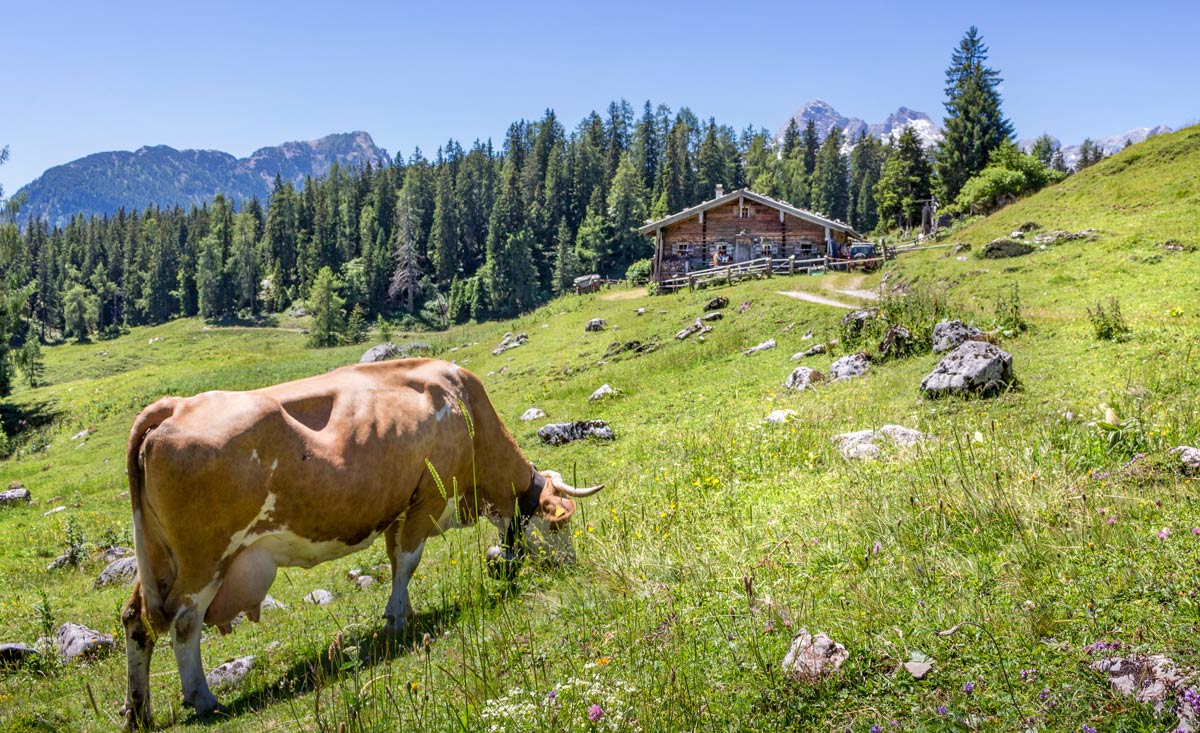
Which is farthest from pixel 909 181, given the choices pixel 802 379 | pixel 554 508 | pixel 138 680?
→ pixel 138 680

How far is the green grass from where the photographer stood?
364 cm

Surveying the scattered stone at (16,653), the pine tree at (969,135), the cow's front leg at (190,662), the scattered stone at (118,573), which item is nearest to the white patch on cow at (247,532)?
the cow's front leg at (190,662)

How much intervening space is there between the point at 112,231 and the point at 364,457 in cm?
16640

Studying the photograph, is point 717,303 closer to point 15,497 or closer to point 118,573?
point 118,573

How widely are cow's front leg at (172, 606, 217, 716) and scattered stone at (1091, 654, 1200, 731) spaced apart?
245 inches

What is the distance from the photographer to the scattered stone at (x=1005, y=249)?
28484 mm

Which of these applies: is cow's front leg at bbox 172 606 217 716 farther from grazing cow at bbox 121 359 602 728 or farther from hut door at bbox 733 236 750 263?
hut door at bbox 733 236 750 263

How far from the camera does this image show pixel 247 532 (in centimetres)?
600

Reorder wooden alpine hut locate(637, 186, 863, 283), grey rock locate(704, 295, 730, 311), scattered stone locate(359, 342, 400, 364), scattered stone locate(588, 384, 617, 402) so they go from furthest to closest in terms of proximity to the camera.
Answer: wooden alpine hut locate(637, 186, 863, 283) → scattered stone locate(359, 342, 400, 364) → grey rock locate(704, 295, 730, 311) → scattered stone locate(588, 384, 617, 402)

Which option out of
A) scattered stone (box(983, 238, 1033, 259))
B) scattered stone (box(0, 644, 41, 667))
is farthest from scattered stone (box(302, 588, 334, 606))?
scattered stone (box(983, 238, 1033, 259))

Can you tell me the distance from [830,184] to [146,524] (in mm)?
119566

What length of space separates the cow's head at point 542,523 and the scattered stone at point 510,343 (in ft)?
97.0

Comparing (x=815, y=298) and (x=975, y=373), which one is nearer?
(x=975, y=373)

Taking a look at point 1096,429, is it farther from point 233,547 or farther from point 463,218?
point 463,218
